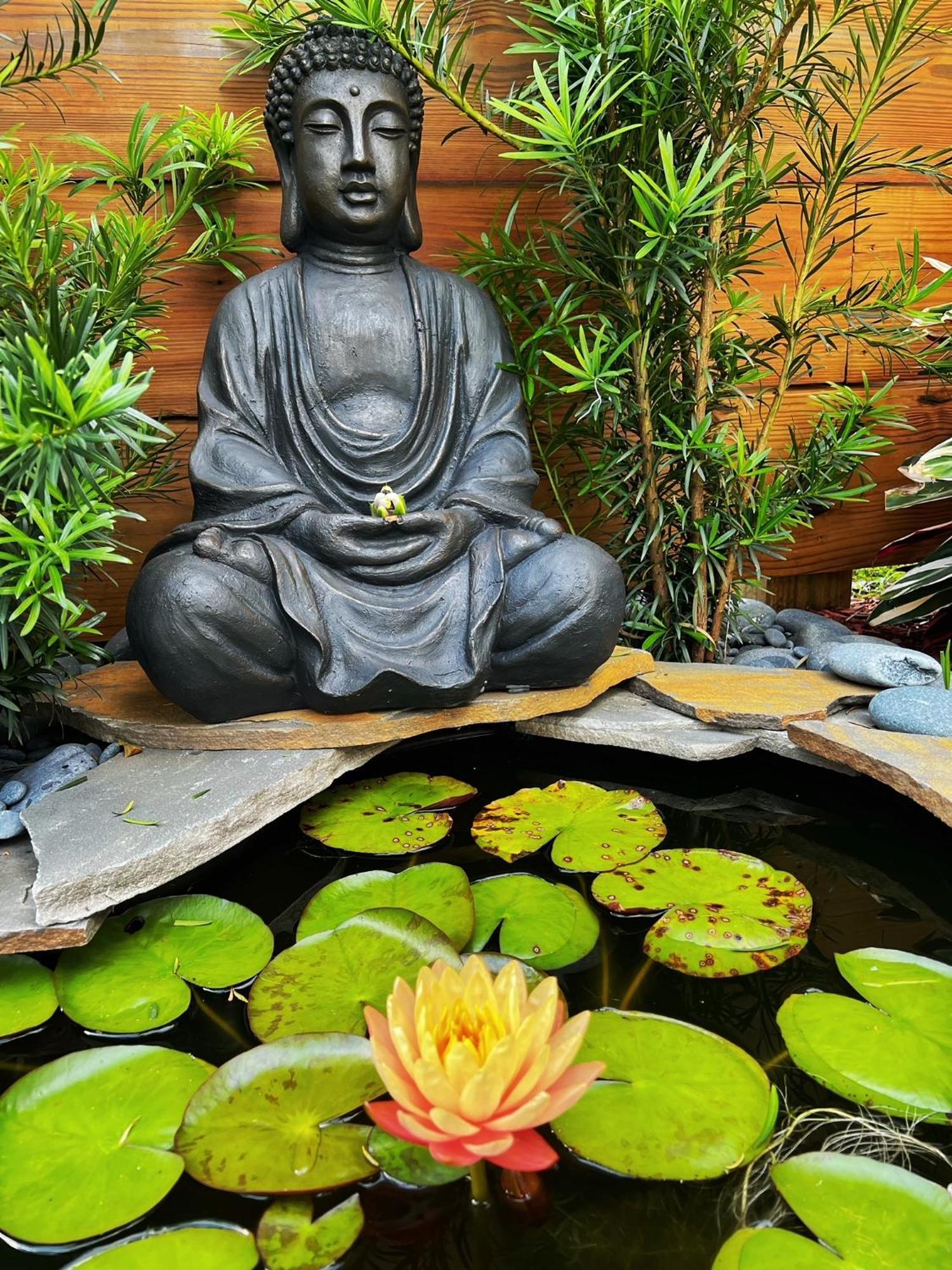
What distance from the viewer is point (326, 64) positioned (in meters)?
2.35

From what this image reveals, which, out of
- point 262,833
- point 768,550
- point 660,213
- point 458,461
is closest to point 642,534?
point 768,550

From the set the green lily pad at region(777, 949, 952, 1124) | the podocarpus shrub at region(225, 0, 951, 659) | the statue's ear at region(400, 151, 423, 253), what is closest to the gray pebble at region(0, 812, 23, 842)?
the green lily pad at region(777, 949, 952, 1124)

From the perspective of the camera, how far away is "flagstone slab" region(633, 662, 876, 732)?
2346 millimetres

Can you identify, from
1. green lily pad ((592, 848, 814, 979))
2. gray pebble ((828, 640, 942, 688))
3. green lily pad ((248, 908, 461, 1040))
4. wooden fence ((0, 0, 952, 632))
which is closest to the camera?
green lily pad ((248, 908, 461, 1040))

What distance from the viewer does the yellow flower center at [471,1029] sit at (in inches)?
40.4

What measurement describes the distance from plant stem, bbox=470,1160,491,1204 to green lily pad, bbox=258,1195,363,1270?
132 mm

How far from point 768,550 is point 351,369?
3.96 feet

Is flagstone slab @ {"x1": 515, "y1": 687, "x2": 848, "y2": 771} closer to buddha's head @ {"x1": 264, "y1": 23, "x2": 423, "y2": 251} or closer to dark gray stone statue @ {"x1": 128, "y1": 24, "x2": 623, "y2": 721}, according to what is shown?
dark gray stone statue @ {"x1": 128, "y1": 24, "x2": 623, "y2": 721}

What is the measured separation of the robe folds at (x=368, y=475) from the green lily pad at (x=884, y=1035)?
1.00m

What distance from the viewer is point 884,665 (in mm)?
2473

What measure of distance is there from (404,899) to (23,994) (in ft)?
2.03

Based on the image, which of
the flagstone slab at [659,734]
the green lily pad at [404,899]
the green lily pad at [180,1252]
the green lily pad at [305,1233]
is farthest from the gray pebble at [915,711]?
the green lily pad at [180,1252]

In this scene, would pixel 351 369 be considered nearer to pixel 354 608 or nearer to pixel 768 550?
pixel 354 608

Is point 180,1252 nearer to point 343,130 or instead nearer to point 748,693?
point 748,693
